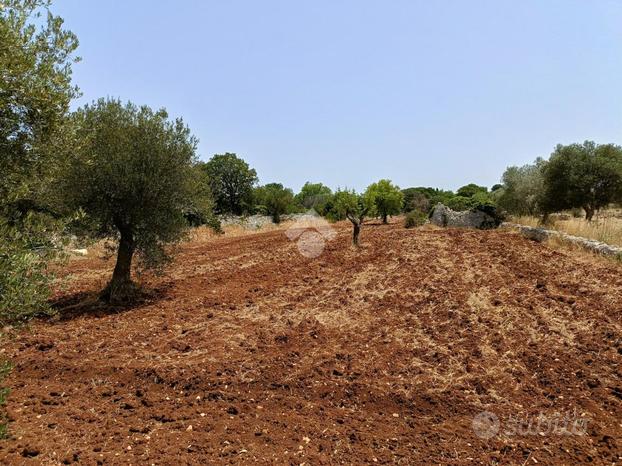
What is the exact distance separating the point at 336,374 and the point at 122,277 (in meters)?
7.24

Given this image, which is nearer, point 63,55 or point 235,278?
point 63,55

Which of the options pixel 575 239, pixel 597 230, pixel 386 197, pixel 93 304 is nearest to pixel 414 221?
pixel 386 197

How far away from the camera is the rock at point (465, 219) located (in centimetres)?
2017

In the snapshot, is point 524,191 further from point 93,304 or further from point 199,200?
point 93,304

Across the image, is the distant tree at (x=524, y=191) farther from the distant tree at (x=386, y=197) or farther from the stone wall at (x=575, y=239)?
the distant tree at (x=386, y=197)

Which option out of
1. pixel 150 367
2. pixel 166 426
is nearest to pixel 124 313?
pixel 150 367

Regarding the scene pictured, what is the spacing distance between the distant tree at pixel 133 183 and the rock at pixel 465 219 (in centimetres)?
1480

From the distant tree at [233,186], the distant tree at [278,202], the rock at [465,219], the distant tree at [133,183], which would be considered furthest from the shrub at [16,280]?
the distant tree at [233,186]

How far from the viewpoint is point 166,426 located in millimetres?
4746

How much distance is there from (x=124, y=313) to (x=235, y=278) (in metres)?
3.71

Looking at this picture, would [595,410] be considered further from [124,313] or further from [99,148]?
[99,148]

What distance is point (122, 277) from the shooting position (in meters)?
10.4

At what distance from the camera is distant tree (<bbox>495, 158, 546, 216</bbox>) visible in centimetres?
1995

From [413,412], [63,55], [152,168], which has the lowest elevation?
[413,412]
